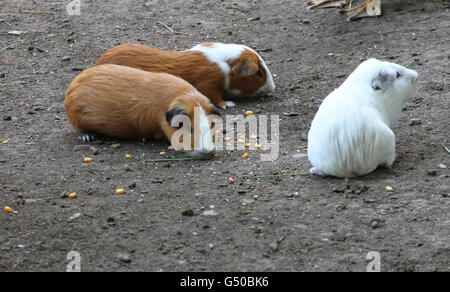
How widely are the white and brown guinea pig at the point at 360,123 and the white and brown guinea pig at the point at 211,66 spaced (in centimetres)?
163

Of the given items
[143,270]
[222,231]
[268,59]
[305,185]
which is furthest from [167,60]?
[143,270]

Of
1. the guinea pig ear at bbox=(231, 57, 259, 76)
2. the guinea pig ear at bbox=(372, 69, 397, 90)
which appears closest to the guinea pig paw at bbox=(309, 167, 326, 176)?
the guinea pig ear at bbox=(372, 69, 397, 90)

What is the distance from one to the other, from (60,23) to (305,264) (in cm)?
514

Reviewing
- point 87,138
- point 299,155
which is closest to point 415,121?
point 299,155

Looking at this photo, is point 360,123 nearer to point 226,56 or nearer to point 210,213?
point 210,213

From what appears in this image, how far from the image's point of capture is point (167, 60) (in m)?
Result: 5.00

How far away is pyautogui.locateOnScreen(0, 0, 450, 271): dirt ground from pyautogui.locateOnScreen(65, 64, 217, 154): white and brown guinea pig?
0.14 m

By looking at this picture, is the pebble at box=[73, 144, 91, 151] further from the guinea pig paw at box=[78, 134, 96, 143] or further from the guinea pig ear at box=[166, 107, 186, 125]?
the guinea pig ear at box=[166, 107, 186, 125]

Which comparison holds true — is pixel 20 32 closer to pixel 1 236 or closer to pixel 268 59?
pixel 268 59

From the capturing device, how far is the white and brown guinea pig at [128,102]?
164 inches

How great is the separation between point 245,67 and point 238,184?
187cm

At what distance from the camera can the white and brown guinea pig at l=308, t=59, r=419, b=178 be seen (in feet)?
11.1

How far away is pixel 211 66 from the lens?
5.12m

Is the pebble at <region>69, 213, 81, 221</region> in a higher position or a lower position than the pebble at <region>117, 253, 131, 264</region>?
higher
